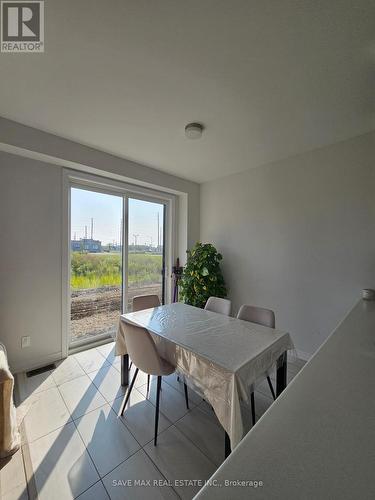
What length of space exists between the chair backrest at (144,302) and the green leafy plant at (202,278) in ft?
2.85

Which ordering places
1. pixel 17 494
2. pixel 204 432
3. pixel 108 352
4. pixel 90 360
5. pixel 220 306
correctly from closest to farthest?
1. pixel 17 494
2. pixel 204 432
3. pixel 220 306
4. pixel 90 360
5. pixel 108 352

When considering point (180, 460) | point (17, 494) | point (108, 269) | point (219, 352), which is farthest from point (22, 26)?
point (180, 460)

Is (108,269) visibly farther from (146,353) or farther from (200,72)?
(200,72)

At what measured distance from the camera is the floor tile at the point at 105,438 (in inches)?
55.6

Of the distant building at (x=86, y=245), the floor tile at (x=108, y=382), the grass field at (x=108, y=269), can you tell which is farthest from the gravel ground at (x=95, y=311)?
the floor tile at (x=108, y=382)

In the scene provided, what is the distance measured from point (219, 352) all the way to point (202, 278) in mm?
1887

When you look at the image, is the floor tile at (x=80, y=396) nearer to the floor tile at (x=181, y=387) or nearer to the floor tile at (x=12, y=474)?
the floor tile at (x=12, y=474)

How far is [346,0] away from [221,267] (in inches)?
117

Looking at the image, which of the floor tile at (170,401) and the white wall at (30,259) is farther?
the white wall at (30,259)

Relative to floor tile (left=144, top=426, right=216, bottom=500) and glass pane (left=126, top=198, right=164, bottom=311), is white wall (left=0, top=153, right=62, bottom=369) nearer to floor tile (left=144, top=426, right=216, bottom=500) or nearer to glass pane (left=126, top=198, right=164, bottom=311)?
glass pane (left=126, top=198, right=164, bottom=311)

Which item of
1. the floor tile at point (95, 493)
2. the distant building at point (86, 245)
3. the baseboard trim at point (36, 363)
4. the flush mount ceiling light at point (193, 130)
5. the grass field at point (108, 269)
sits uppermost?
the flush mount ceiling light at point (193, 130)

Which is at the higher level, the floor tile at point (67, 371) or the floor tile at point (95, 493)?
the floor tile at point (67, 371)

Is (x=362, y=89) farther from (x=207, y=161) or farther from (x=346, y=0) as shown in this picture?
(x=207, y=161)

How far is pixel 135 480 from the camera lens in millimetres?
1293
